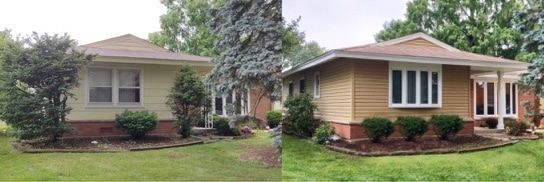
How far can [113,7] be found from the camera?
3.93 meters

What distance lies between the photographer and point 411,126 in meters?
2.81

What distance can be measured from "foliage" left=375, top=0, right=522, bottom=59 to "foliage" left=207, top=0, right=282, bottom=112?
1002 millimetres

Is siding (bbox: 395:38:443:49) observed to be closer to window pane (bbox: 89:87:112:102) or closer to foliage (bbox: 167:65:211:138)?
foliage (bbox: 167:65:211:138)

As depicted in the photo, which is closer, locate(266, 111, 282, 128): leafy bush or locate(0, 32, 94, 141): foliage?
locate(266, 111, 282, 128): leafy bush

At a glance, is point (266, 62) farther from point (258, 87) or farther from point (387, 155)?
point (387, 155)

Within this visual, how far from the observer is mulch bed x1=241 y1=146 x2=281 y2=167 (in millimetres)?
3539

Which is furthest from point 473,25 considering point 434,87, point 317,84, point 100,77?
point 100,77

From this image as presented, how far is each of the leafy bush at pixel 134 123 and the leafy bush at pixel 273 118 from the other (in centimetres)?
97

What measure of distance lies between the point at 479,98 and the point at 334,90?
886 mm

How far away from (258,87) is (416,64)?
1.19 m

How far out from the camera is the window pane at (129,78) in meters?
3.76

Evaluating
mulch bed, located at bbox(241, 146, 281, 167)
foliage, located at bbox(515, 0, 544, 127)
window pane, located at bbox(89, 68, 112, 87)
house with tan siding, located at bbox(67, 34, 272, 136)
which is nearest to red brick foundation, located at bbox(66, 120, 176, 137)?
house with tan siding, located at bbox(67, 34, 272, 136)

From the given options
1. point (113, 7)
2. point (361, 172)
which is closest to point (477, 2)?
point (361, 172)

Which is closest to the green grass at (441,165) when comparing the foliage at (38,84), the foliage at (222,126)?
the foliage at (222,126)
